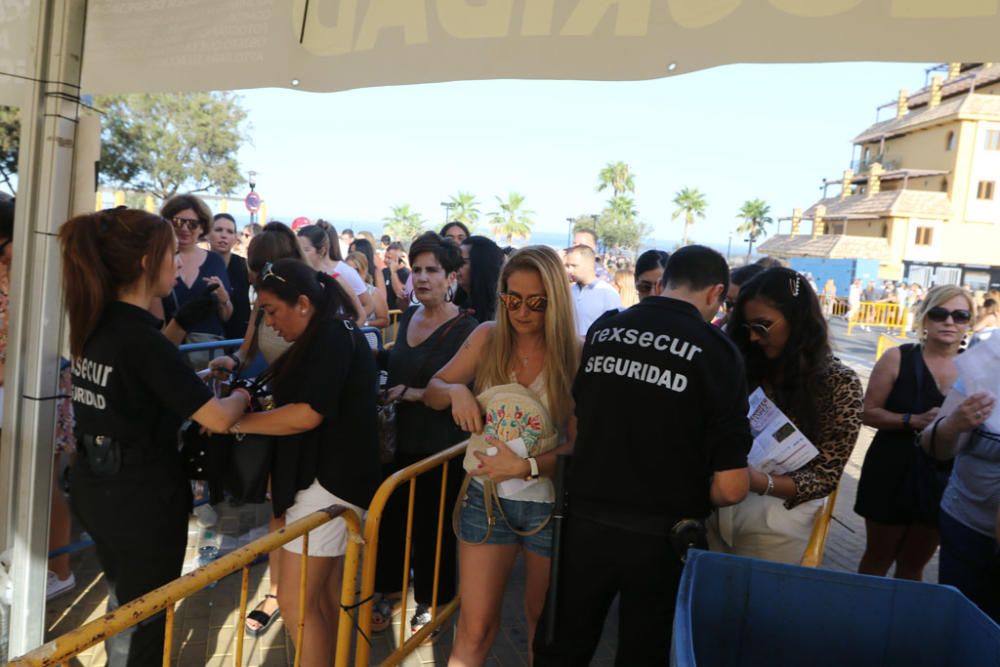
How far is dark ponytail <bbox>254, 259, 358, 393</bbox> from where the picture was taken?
2.53 meters

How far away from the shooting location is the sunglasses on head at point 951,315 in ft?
11.8

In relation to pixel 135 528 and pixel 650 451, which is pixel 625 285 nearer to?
pixel 650 451

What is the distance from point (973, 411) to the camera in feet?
8.94

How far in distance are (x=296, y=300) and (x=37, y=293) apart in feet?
2.84

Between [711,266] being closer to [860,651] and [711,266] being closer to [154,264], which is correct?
[860,651]

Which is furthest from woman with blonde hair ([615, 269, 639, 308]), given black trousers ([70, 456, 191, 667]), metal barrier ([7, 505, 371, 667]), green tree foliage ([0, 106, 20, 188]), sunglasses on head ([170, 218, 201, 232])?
green tree foliage ([0, 106, 20, 188])

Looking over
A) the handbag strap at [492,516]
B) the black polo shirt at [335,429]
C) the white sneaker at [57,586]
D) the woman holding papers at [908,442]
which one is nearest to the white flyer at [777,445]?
the handbag strap at [492,516]

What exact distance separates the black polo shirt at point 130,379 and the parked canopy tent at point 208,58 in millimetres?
281

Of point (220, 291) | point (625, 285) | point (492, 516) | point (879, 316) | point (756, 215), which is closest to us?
point (492, 516)

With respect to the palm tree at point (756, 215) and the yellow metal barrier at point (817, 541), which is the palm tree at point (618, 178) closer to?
the palm tree at point (756, 215)

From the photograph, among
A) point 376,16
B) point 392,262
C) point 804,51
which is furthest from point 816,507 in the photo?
point 392,262

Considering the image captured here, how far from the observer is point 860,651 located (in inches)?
62.1

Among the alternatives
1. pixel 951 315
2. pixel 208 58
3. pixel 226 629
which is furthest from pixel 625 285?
pixel 208 58

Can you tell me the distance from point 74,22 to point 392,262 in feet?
31.7
